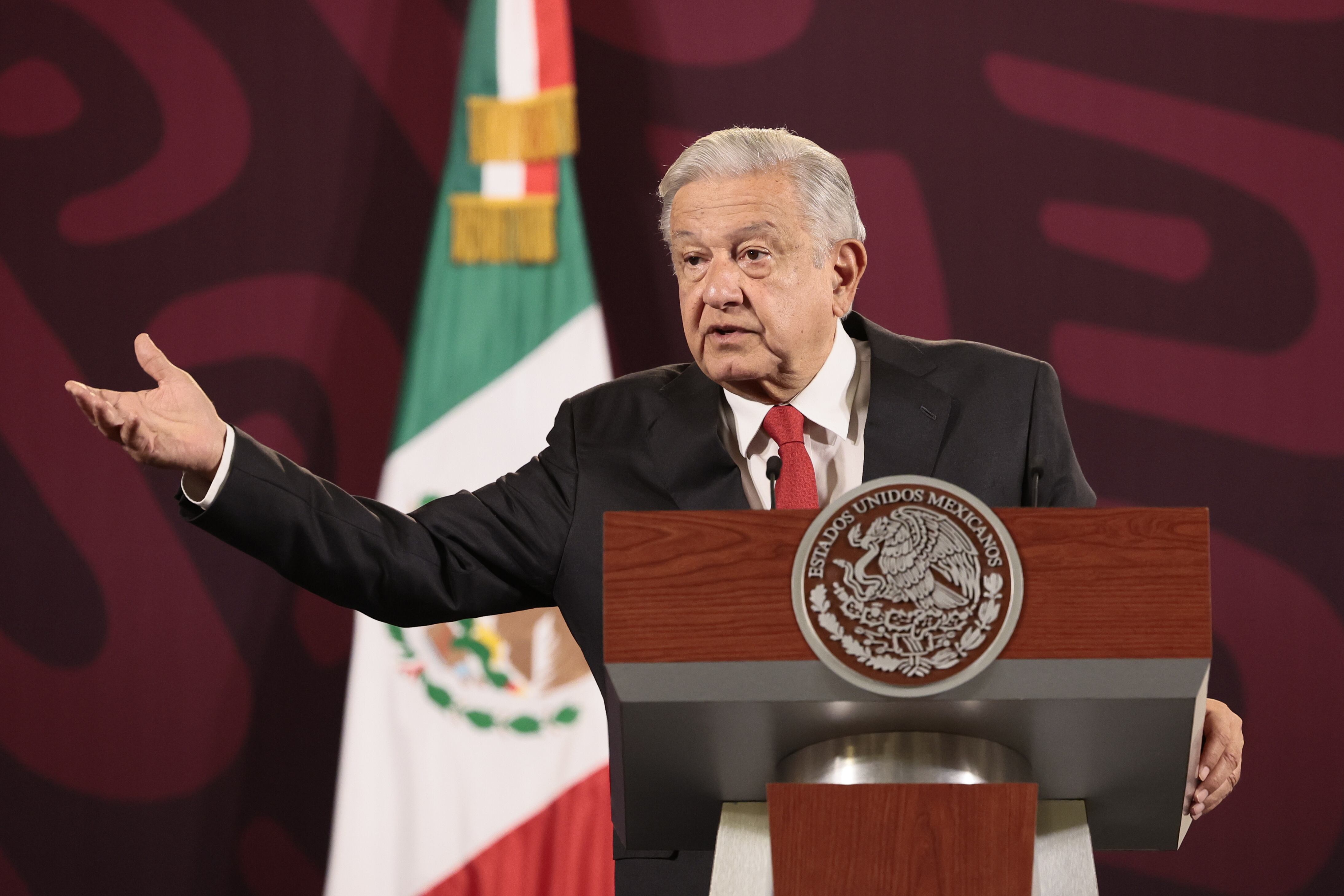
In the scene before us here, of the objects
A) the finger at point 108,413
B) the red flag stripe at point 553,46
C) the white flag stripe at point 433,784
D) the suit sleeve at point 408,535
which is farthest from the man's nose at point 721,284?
the red flag stripe at point 553,46

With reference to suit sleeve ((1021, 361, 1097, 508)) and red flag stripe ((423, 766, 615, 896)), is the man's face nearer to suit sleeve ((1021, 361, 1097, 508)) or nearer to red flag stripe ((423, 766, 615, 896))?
suit sleeve ((1021, 361, 1097, 508))

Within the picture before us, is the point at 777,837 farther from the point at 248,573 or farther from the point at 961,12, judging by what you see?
the point at 961,12

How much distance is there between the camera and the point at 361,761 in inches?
128

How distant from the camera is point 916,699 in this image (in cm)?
113

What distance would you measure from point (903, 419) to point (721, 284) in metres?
0.29

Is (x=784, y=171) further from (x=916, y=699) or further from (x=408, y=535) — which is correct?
(x=916, y=699)

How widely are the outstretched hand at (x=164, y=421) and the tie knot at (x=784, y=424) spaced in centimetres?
68

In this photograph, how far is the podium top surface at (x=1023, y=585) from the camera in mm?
1105

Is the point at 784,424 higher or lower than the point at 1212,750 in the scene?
higher

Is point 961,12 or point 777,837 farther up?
point 961,12

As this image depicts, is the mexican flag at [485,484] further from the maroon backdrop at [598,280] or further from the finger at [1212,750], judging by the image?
the finger at [1212,750]

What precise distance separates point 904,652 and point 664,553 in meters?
0.21


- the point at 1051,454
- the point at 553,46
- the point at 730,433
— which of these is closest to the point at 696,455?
the point at 730,433

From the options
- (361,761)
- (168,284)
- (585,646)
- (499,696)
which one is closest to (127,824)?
(361,761)
